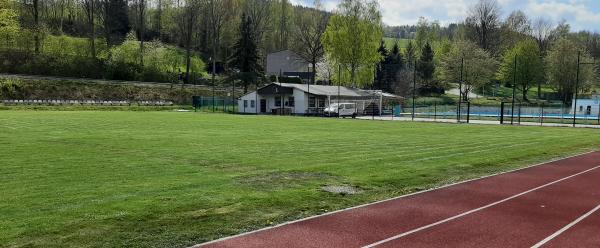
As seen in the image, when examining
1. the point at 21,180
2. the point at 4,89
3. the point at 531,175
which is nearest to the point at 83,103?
the point at 4,89

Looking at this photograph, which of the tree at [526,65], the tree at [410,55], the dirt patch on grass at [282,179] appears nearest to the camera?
the dirt patch on grass at [282,179]

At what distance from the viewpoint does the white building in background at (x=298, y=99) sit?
6188 centimetres

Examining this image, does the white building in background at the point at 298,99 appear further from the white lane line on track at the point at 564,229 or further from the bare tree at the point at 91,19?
the white lane line on track at the point at 564,229

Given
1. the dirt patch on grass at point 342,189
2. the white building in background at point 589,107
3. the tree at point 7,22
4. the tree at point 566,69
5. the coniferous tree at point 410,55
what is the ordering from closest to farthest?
the dirt patch on grass at point 342,189
the tree at point 7,22
the white building in background at point 589,107
the tree at point 566,69
the coniferous tree at point 410,55

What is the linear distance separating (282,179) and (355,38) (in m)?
63.0

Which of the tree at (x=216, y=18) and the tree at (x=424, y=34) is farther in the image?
the tree at (x=424, y=34)

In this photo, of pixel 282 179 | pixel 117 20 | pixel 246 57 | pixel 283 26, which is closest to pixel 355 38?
pixel 246 57

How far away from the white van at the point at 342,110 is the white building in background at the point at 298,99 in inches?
92.0

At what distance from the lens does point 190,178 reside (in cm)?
1242

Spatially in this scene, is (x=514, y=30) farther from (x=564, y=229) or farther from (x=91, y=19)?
A: (x=564, y=229)

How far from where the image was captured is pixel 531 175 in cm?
1497

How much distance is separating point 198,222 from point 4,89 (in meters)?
58.4

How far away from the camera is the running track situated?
7.96m

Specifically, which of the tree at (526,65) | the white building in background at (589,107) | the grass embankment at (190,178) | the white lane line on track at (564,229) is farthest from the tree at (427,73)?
the white lane line on track at (564,229)
